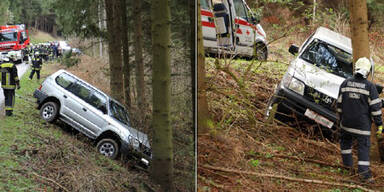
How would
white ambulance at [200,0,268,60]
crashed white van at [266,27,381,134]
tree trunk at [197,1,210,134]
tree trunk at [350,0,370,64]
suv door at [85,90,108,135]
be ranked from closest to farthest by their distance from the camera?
suv door at [85,90,108,135] < tree trunk at [197,1,210,134] < white ambulance at [200,0,268,60] < tree trunk at [350,0,370,64] < crashed white van at [266,27,381,134]

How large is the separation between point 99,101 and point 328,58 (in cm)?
497

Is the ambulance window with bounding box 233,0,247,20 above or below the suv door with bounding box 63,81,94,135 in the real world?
above

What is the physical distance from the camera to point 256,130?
6004 millimetres

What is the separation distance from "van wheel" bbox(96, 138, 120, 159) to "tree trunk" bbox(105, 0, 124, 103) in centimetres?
29

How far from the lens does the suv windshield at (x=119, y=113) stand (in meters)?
2.72

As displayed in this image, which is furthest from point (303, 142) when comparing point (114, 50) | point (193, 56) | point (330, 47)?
point (114, 50)

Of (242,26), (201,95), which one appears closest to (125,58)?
(201,95)

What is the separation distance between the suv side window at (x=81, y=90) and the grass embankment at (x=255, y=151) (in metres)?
1.87

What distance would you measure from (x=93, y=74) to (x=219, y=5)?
308 cm

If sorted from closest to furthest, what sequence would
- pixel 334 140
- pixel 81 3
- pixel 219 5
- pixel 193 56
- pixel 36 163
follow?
pixel 36 163 → pixel 81 3 → pixel 193 56 → pixel 219 5 → pixel 334 140

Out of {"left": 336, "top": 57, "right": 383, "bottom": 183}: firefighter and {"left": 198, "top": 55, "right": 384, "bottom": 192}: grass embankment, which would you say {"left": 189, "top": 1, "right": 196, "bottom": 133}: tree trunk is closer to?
{"left": 198, "top": 55, "right": 384, "bottom": 192}: grass embankment

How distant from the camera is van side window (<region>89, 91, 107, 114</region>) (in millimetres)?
2701

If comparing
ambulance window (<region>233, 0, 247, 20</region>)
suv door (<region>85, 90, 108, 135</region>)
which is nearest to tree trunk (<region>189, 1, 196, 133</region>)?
suv door (<region>85, 90, 108, 135</region>)

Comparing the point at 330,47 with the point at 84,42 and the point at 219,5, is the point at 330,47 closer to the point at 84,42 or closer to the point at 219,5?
the point at 219,5
